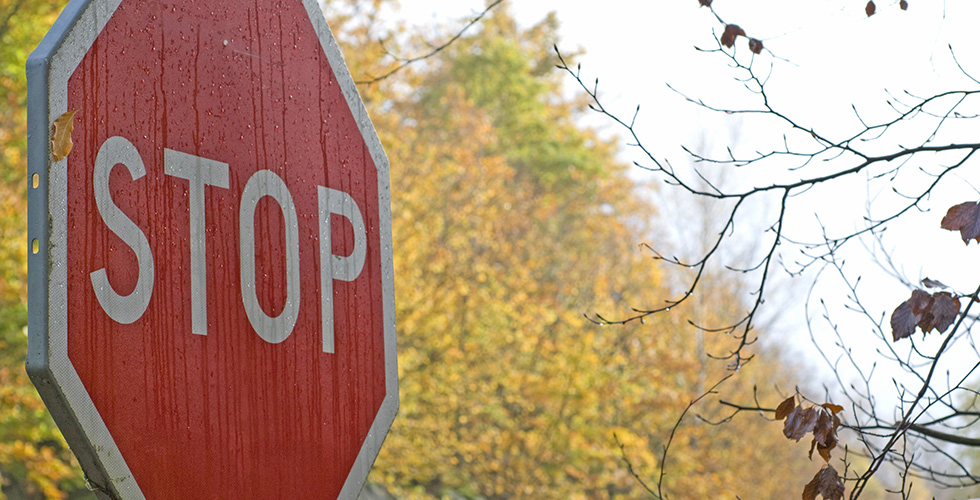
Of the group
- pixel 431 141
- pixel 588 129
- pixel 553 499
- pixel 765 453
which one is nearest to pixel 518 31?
pixel 588 129

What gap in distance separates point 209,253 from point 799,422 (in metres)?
1.39

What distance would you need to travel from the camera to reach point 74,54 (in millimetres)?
865

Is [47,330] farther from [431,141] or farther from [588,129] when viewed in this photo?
[588,129]

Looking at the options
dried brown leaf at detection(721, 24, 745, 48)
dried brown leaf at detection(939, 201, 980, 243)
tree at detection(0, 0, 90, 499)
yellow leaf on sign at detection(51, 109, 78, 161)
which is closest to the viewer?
yellow leaf on sign at detection(51, 109, 78, 161)

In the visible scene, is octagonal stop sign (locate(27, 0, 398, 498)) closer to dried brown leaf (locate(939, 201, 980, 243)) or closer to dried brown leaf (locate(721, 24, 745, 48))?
dried brown leaf (locate(939, 201, 980, 243))

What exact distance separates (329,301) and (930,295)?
1404 mm

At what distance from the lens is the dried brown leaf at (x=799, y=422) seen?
1814 mm

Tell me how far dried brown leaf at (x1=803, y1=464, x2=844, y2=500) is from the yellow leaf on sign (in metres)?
1.59

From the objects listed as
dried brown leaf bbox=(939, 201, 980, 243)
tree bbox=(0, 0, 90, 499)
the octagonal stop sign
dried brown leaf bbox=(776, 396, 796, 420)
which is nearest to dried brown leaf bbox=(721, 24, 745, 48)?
dried brown leaf bbox=(939, 201, 980, 243)

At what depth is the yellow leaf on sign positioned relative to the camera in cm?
80

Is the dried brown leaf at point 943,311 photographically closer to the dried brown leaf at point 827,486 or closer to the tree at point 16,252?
the dried brown leaf at point 827,486

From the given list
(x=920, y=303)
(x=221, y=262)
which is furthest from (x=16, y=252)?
(x=920, y=303)

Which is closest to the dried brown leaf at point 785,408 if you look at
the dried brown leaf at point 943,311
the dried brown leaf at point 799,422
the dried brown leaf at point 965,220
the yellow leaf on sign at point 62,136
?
the dried brown leaf at point 799,422

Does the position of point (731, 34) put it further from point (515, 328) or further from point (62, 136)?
point (515, 328)
